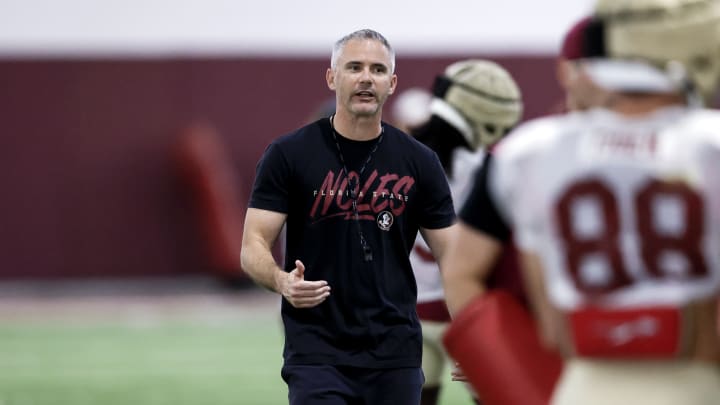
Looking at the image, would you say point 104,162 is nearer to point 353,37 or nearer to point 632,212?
point 353,37

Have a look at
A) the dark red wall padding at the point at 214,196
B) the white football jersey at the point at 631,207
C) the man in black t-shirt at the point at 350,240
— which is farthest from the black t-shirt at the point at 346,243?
the dark red wall padding at the point at 214,196

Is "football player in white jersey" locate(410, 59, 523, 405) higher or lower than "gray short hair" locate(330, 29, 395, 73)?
lower

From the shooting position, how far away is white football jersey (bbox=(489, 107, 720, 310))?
342cm

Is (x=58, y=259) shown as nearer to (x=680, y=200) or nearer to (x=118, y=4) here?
(x=118, y=4)

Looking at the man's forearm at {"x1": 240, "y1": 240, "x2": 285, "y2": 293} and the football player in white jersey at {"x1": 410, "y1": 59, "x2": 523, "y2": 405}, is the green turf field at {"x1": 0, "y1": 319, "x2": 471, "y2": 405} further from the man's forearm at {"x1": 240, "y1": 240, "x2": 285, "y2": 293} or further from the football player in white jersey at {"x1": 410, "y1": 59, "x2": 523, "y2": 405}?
the man's forearm at {"x1": 240, "y1": 240, "x2": 285, "y2": 293}

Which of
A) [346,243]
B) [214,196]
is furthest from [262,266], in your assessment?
[214,196]

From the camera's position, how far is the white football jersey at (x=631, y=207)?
3.42 m

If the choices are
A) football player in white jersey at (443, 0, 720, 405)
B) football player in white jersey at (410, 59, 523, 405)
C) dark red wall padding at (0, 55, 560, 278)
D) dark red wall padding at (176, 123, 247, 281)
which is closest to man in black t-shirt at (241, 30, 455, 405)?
football player in white jersey at (410, 59, 523, 405)

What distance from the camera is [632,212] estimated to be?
3.43m

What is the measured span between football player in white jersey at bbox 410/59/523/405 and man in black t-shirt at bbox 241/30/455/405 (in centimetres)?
107

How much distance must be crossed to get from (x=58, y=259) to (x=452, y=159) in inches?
615

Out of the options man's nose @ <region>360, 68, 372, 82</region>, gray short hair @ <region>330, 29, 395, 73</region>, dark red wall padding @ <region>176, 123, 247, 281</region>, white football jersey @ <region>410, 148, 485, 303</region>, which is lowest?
dark red wall padding @ <region>176, 123, 247, 281</region>

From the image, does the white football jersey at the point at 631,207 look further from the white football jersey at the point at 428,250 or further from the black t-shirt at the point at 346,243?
the white football jersey at the point at 428,250

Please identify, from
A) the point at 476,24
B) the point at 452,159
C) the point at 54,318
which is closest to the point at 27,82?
the point at 54,318
